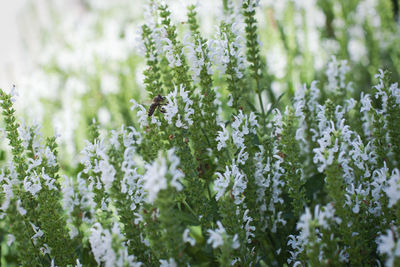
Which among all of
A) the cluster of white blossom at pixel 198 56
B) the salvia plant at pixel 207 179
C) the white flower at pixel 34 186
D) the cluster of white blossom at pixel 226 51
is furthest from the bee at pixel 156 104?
the white flower at pixel 34 186

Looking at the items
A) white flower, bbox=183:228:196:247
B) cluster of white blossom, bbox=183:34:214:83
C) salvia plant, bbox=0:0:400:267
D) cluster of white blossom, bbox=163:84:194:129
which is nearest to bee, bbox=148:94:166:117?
salvia plant, bbox=0:0:400:267

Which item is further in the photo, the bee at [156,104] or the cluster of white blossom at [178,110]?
the bee at [156,104]

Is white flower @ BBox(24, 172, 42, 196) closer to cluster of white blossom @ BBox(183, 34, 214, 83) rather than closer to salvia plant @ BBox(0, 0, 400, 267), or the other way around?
salvia plant @ BBox(0, 0, 400, 267)

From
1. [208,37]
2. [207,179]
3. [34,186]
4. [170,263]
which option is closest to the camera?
[170,263]

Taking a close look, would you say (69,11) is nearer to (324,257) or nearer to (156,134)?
(156,134)

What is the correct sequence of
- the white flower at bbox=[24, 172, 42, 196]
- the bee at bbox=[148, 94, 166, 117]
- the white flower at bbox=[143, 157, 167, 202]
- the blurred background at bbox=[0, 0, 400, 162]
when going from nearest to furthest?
the white flower at bbox=[143, 157, 167, 202] → the white flower at bbox=[24, 172, 42, 196] → the bee at bbox=[148, 94, 166, 117] → the blurred background at bbox=[0, 0, 400, 162]

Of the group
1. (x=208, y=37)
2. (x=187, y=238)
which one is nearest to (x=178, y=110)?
(x=187, y=238)

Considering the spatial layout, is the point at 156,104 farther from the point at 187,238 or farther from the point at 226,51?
the point at 187,238

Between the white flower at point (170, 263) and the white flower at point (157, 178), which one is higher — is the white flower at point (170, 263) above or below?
below

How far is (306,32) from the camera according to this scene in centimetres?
629

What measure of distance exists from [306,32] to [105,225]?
17.7 ft

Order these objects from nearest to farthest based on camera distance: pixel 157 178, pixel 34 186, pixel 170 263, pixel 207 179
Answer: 1. pixel 157 178
2. pixel 170 263
3. pixel 34 186
4. pixel 207 179

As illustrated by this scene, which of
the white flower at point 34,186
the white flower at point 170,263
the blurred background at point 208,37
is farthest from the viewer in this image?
the blurred background at point 208,37

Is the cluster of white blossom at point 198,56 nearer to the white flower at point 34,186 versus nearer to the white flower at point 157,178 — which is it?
the white flower at point 157,178
